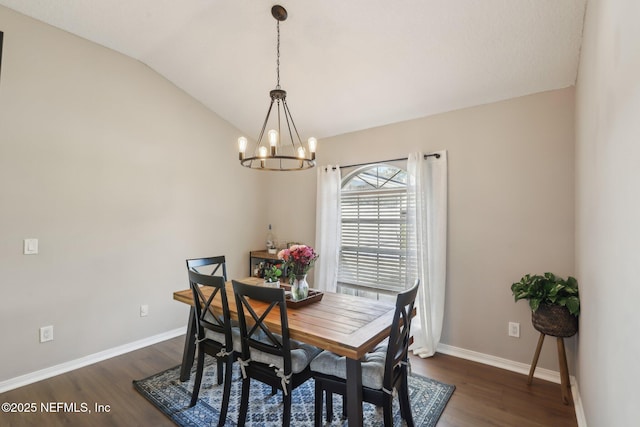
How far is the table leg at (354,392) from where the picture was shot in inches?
65.7

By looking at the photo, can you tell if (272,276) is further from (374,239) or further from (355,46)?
(355,46)

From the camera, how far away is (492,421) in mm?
2137

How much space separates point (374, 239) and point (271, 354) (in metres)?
2.15

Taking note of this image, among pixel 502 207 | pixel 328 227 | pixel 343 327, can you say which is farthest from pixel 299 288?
pixel 502 207

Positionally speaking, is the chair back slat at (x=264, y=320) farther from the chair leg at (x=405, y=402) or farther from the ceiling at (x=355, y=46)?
the ceiling at (x=355, y=46)

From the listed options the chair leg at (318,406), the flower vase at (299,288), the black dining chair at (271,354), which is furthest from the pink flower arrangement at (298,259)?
the chair leg at (318,406)

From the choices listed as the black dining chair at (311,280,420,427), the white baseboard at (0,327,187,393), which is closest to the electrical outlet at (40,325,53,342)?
the white baseboard at (0,327,187,393)

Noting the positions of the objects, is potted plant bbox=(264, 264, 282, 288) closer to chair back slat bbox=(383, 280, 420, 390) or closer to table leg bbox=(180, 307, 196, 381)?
table leg bbox=(180, 307, 196, 381)

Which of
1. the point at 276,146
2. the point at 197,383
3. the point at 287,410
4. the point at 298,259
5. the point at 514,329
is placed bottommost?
the point at 197,383

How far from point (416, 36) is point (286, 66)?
1.24 m

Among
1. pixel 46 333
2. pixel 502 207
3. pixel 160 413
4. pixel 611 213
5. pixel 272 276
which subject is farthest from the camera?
pixel 502 207

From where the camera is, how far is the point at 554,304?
93.1 inches

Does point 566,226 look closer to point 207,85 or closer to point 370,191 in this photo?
point 370,191

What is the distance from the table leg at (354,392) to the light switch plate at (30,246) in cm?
282
